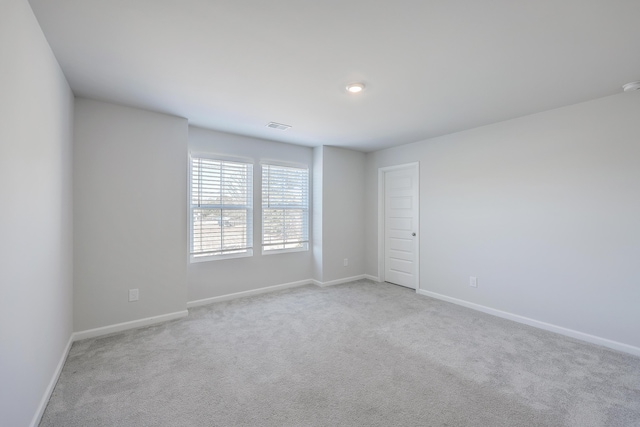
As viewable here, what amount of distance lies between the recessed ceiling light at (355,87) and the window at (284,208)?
2.23 meters

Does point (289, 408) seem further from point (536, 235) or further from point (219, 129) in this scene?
point (219, 129)

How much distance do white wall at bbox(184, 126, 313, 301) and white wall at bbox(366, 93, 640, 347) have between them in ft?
6.95

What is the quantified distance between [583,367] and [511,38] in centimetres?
269

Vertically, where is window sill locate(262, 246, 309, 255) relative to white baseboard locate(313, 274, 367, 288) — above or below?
above

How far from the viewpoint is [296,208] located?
15.9 ft

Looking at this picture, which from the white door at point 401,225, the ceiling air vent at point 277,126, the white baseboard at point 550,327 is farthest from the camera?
the white door at point 401,225

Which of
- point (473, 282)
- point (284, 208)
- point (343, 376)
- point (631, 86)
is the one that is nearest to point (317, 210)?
point (284, 208)

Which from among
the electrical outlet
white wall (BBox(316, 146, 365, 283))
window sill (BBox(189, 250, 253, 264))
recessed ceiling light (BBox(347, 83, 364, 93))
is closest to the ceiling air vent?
white wall (BBox(316, 146, 365, 283))

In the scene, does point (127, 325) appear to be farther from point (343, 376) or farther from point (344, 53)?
point (344, 53)

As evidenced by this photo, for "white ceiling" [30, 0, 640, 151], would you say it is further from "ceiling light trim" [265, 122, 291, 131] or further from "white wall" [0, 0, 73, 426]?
"ceiling light trim" [265, 122, 291, 131]

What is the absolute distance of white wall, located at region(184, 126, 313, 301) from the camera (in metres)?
3.87

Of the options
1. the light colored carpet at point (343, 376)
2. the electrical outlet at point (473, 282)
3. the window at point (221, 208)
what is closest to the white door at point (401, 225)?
the electrical outlet at point (473, 282)

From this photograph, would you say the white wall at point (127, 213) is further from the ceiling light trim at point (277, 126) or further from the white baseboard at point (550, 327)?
the white baseboard at point (550, 327)

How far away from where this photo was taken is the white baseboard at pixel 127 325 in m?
2.86
